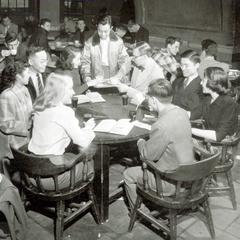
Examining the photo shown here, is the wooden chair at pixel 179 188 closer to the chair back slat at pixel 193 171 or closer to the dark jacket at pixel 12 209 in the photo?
the chair back slat at pixel 193 171

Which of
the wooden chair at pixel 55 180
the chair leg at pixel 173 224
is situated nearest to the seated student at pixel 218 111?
the chair leg at pixel 173 224

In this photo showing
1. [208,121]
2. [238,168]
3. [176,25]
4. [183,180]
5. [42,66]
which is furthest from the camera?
[176,25]

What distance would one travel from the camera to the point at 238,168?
4.64 metres

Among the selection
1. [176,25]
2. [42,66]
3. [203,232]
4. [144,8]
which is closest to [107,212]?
[203,232]

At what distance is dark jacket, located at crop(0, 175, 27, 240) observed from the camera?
9.43 ft

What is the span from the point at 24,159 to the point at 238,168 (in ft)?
9.28

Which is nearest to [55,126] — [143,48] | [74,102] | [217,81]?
[74,102]

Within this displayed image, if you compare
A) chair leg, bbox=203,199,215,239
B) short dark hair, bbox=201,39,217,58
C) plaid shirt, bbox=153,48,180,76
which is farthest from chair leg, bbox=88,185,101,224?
short dark hair, bbox=201,39,217,58

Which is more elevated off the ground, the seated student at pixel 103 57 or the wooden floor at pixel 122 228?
the seated student at pixel 103 57

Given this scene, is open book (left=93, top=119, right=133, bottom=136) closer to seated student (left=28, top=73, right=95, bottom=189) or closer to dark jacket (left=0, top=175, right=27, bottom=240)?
seated student (left=28, top=73, right=95, bottom=189)

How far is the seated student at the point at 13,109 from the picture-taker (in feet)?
11.9

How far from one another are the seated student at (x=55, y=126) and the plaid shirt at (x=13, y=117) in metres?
0.63

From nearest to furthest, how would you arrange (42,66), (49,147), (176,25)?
1. (49,147)
2. (42,66)
3. (176,25)

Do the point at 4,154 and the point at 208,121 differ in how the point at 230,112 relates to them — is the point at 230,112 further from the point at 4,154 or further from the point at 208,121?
the point at 4,154
